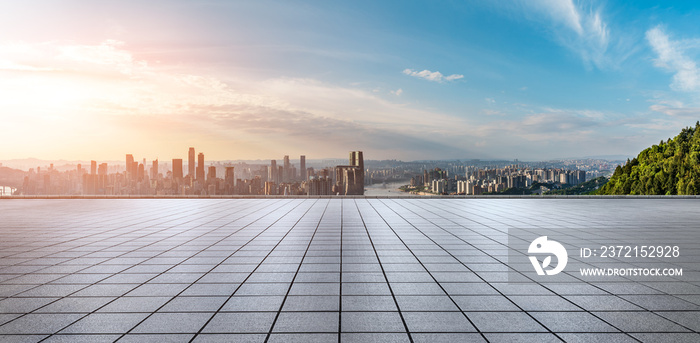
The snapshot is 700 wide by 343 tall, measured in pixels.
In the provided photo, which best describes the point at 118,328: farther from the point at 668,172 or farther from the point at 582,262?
the point at 668,172

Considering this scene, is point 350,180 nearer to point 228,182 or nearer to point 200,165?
point 228,182

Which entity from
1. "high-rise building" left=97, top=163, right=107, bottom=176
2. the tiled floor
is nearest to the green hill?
the tiled floor

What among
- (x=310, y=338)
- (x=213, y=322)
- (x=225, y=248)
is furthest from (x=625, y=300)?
(x=225, y=248)

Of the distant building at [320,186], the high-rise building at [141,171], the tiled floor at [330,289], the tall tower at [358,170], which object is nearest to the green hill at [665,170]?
the tall tower at [358,170]

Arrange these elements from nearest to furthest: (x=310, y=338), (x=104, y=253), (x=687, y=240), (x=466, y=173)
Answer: (x=310, y=338)
(x=104, y=253)
(x=687, y=240)
(x=466, y=173)

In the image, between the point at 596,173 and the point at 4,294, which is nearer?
the point at 4,294

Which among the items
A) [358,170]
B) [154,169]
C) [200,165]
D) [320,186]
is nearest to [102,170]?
[154,169]
